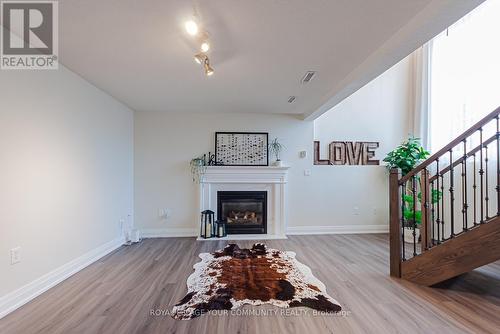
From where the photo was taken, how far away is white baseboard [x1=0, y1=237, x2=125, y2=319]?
2.02 metres

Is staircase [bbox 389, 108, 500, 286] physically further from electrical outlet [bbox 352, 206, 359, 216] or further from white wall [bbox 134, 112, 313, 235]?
white wall [bbox 134, 112, 313, 235]

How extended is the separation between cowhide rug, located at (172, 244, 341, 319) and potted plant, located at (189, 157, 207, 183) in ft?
5.26

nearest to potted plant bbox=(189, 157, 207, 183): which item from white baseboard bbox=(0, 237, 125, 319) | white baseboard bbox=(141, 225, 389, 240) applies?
white baseboard bbox=(141, 225, 389, 240)

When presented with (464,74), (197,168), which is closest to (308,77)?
(197,168)

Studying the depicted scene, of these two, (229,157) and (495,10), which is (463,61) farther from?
(229,157)

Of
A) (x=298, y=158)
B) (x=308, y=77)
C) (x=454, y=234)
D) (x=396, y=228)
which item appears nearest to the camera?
(x=454, y=234)

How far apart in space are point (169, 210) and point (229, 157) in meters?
1.52

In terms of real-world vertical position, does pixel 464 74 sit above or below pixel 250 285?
above

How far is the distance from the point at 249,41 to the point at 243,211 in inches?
129

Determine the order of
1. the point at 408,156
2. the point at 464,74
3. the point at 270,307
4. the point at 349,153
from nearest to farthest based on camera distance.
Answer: the point at 270,307 < the point at 464,74 < the point at 408,156 < the point at 349,153

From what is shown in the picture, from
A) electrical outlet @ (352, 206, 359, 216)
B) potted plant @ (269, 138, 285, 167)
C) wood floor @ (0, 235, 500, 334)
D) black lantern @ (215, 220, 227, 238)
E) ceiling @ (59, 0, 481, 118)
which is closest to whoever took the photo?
ceiling @ (59, 0, 481, 118)

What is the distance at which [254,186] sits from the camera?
468 centimetres

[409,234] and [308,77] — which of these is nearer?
[308,77]

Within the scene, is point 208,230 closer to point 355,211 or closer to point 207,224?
point 207,224
